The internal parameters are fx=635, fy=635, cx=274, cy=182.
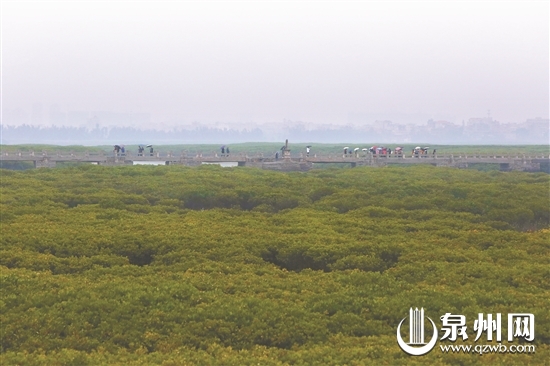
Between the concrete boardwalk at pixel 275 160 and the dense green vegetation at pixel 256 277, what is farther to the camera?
the concrete boardwalk at pixel 275 160

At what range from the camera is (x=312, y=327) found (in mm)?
12086

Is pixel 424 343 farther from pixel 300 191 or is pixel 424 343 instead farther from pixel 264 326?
pixel 300 191

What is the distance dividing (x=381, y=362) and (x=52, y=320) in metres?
6.17

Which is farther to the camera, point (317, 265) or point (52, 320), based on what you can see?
point (317, 265)

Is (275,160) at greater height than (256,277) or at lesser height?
greater

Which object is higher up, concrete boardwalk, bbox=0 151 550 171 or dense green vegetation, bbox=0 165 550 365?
concrete boardwalk, bbox=0 151 550 171

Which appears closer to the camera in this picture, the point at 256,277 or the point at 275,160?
the point at 256,277

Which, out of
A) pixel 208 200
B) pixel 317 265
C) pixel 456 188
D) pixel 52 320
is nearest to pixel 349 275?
pixel 317 265

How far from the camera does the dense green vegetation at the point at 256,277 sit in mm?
11375

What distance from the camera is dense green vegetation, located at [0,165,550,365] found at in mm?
11375

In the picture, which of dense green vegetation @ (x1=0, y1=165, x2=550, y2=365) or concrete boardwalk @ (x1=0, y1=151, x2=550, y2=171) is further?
concrete boardwalk @ (x1=0, y1=151, x2=550, y2=171)

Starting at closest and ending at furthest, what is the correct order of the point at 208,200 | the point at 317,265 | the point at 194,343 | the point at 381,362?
the point at 381,362 < the point at 194,343 < the point at 317,265 < the point at 208,200

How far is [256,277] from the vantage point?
15.2m

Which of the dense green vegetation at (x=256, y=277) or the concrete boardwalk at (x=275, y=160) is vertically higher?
→ the concrete boardwalk at (x=275, y=160)
